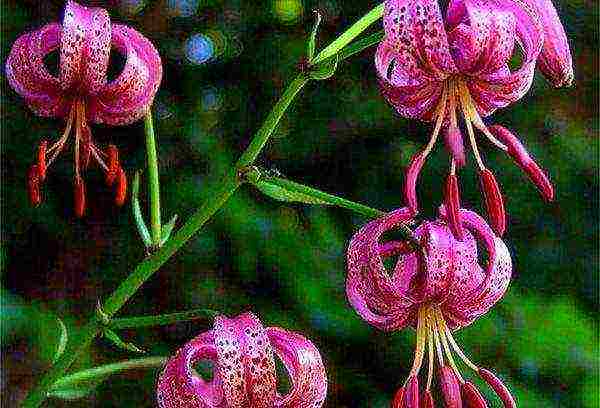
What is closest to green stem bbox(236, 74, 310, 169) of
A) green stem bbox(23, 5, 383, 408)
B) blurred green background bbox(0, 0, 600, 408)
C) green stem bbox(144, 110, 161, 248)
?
green stem bbox(23, 5, 383, 408)

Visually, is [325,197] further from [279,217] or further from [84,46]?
[279,217]

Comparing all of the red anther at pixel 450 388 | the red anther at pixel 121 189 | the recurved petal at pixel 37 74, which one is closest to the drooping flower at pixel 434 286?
the red anther at pixel 450 388

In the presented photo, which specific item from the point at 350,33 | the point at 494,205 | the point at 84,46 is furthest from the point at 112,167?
the point at 494,205

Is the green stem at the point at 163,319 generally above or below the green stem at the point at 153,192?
below

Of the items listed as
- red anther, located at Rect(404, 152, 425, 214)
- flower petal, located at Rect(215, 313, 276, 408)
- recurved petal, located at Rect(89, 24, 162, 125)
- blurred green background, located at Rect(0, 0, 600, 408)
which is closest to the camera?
red anther, located at Rect(404, 152, 425, 214)

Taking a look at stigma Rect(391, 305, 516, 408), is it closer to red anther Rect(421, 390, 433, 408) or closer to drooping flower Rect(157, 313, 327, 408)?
red anther Rect(421, 390, 433, 408)

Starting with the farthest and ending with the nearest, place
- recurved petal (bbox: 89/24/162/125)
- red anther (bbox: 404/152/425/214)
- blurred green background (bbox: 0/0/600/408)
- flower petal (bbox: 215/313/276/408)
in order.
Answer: blurred green background (bbox: 0/0/600/408), recurved petal (bbox: 89/24/162/125), flower petal (bbox: 215/313/276/408), red anther (bbox: 404/152/425/214)

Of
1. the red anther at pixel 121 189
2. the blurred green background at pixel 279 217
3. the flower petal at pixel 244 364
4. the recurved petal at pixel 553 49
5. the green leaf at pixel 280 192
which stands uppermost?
the recurved petal at pixel 553 49

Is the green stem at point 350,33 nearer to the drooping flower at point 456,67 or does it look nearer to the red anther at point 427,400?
the drooping flower at point 456,67
